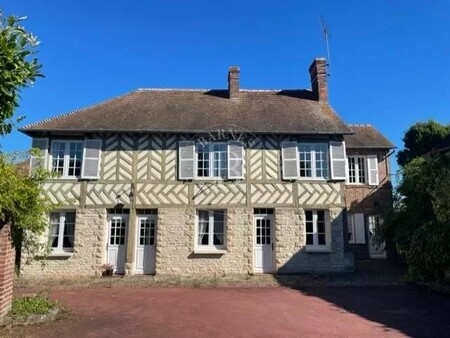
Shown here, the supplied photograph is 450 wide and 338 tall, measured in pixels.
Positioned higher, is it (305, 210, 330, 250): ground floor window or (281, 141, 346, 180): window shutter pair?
(281, 141, 346, 180): window shutter pair

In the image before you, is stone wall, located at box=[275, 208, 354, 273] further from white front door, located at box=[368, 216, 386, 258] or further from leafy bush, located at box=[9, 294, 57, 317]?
leafy bush, located at box=[9, 294, 57, 317]

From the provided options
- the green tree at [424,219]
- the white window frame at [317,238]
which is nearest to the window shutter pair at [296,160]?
the white window frame at [317,238]

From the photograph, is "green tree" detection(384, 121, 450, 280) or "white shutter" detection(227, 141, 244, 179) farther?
"white shutter" detection(227, 141, 244, 179)

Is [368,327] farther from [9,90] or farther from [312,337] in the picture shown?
[9,90]

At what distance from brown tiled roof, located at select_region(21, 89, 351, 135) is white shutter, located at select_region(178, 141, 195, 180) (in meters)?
0.50

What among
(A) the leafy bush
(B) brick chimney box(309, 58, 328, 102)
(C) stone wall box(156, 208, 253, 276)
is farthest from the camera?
(B) brick chimney box(309, 58, 328, 102)

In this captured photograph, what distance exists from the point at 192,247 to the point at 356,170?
28.2 ft

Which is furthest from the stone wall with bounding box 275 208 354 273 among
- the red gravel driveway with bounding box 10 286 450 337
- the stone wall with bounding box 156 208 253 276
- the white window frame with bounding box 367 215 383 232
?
the white window frame with bounding box 367 215 383 232

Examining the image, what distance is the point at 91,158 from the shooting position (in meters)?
12.4

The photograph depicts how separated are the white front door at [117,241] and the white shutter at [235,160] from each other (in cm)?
369

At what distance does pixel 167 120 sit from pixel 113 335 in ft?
27.7

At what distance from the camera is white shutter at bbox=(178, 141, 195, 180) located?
1246cm

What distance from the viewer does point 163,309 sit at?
748 centimetres

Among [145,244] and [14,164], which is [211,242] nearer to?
[145,244]
